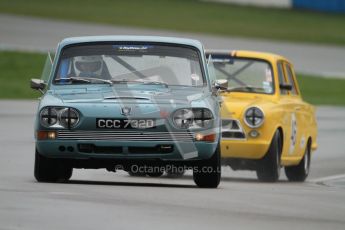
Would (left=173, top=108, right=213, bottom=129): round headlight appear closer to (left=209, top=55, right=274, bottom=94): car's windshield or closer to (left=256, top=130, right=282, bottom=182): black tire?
(left=256, top=130, right=282, bottom=182): black tire

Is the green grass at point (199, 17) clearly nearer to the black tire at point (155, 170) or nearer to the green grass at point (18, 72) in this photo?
the green grass at point (18, 72)

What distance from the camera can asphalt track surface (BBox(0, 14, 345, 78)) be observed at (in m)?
36.7

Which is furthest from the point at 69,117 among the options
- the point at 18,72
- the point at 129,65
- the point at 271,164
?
the point at 18,72

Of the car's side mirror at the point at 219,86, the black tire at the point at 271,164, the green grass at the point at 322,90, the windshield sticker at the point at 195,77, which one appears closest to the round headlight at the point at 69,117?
the windshield sticker at the point at 195,77

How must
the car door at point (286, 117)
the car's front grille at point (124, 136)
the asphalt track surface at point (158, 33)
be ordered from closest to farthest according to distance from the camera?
the car's front grille at point (124, 136)
the car door at point (286, 117)
the asphalt track surface at point (158, 33)

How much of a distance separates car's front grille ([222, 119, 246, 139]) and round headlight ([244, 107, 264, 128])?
0.11 m

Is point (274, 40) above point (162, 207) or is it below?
below

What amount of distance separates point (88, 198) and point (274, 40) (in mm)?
31191

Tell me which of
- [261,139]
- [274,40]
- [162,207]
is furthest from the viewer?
[274,40]

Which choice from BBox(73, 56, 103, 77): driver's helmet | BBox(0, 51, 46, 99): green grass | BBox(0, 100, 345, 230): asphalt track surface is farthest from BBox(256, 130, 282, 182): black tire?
BBox(0, 51, 46, 99): green grass

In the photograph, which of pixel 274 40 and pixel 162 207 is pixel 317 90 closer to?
pixel 274 40

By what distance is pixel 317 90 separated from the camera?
3350cm

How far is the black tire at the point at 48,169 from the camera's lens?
11750 mm

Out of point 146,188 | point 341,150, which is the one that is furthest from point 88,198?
point 341,150
